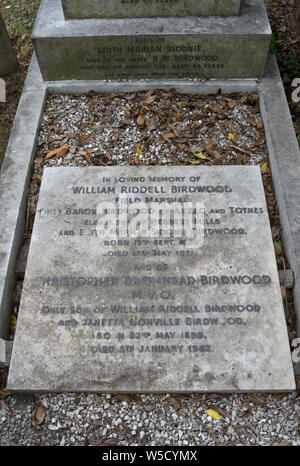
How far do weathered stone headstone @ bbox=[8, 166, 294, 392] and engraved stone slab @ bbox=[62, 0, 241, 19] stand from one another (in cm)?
161

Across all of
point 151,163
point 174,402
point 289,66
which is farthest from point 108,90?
point 174,402

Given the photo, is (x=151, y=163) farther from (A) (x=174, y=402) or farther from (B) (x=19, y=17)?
(B) (x=19, y=17)

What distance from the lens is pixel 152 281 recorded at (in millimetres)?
2775

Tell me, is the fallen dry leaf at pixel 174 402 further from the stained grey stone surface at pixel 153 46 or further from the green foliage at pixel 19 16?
the green foliage at pixel 19 16

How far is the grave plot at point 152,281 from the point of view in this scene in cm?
252

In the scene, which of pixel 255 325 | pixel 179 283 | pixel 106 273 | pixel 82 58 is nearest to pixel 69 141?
pixel 82 58

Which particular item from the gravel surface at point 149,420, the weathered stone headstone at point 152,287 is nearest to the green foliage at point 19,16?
the weathered stone headstone at point 152,287

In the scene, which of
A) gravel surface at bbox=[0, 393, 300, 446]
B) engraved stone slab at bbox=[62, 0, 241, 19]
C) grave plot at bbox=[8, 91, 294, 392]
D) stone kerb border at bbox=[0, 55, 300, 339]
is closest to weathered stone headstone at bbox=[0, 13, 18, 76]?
stone kerb border at bbox=[0, 55, 300, 339]

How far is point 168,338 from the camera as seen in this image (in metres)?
2.59

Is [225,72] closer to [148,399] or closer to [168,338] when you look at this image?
[168,338]

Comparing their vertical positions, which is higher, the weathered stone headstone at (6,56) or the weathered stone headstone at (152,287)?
the weathered stone headstone at (6,56)

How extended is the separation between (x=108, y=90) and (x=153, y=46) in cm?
62

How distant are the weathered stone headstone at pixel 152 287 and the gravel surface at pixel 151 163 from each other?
14 centimetres

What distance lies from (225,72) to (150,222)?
191 cm
